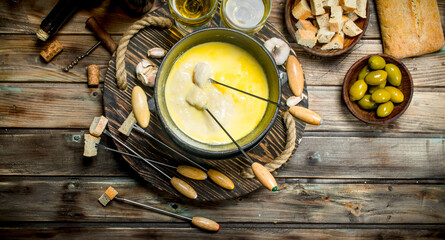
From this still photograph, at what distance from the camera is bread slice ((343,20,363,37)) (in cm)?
122

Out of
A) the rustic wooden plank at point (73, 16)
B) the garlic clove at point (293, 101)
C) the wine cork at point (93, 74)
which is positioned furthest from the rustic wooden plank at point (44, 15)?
the garlic clove at point (293, 101)

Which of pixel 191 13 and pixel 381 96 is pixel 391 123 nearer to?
pixel 381 96

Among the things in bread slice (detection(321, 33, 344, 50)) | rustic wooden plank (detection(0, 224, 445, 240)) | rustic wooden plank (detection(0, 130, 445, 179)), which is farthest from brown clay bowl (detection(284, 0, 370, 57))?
rustic wooden plank (detection(0, 224, 445, 240))

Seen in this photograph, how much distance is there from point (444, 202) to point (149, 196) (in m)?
1.18

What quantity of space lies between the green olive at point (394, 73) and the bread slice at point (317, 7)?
32 centimetres

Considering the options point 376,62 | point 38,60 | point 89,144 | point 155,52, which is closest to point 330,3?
point 376,62

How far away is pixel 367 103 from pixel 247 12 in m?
0.56

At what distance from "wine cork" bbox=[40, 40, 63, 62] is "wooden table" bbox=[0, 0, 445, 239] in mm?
26

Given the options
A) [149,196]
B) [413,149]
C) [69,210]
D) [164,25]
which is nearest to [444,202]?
[413,149]

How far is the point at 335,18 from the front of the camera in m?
1.21

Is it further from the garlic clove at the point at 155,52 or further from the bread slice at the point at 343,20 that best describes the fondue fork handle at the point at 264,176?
the bread slice at the point at 343,20

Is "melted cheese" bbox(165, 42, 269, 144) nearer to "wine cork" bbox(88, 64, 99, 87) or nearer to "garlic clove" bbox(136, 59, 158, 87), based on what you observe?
"garlic clove" bbox(136, 59, 158, 87)

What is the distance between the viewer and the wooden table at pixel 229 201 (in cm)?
127

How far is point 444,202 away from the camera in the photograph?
135 centimetres
